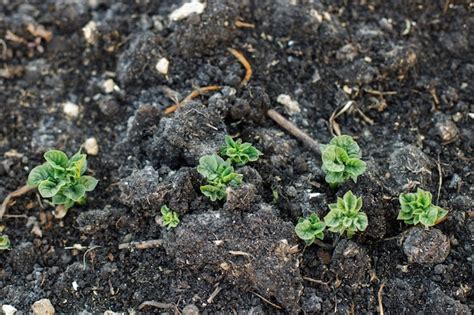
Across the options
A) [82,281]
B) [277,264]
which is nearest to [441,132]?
[277,264]

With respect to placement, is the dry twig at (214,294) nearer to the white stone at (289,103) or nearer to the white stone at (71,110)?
the white stone at (289,103)

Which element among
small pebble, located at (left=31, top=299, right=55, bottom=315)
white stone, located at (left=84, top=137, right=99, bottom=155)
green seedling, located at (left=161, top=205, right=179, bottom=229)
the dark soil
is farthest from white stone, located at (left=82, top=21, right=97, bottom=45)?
small pebble, located at (left=31, top=299, right=55, bottom=315)

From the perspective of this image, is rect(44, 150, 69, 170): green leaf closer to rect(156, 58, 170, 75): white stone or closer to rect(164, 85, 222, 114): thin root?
rect(164, 85, 222, 114): thin root

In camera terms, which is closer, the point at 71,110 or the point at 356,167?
the point at 356,167

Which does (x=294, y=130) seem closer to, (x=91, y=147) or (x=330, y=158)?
(x=330, y=158)

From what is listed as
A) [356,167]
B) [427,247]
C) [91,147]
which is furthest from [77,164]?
[427,247]

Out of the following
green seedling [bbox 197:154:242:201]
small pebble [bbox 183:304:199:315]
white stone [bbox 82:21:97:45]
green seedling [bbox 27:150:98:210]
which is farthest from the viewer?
white stone [bbox 82:21:97:45]

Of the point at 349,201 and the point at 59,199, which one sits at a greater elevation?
the point at 349,201
